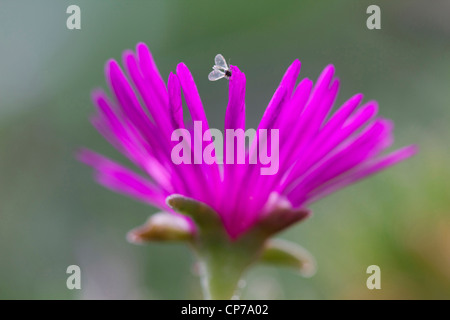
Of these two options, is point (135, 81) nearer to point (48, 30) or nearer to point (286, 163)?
point (286, 163)

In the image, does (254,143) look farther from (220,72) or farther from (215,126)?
(215,126)

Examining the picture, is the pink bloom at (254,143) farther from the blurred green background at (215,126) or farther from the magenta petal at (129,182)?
the blurred green background at (215,126)

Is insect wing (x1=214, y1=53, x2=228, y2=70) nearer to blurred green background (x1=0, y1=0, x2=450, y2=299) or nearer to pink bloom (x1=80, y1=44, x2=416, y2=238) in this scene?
pink bloom (x1=80, y1=44, x2=416, y2=238)

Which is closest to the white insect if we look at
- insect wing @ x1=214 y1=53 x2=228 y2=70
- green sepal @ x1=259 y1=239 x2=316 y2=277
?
insect wing @ x1=214 y1=53 x2=228 y2=70

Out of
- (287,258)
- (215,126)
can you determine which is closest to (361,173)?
(287,258)

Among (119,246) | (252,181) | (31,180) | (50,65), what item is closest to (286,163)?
(252,181)

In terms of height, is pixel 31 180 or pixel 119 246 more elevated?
pixel 31 180
